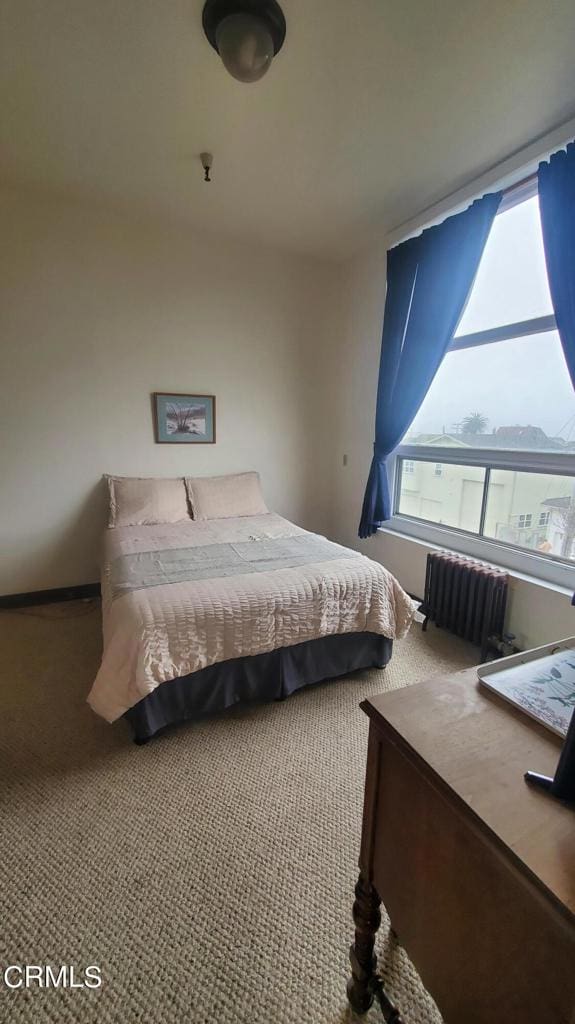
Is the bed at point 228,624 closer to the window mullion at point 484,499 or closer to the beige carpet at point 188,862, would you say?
the beige carpet at point 188,862

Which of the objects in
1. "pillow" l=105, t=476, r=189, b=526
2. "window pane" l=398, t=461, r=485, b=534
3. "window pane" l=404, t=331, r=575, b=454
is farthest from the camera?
"pillow" l=105, t=476, r=189, b=526

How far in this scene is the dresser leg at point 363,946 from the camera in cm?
87

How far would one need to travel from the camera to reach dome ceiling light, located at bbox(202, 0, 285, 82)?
1.42 meters

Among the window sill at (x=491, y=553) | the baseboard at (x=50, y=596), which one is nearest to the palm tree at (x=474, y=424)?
the window sill at (x=491, y=553)

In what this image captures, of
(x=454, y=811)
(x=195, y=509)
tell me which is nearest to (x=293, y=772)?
(x=454, y=811)

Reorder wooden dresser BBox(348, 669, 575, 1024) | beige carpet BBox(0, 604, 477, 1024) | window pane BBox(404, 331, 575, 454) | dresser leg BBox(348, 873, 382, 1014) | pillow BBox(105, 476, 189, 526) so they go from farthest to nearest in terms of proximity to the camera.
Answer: pillow BBox(105, 476, 189, 526) → window pane BBox(404, 331, 575, 454) → beige carpet BBox(0, 604, 477, 1024) → dresser leg BBox(348, 873, 382, 1014) → wooden dresser BBox(348, 669, 575, 1024)

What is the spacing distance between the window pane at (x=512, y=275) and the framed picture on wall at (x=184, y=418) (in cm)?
203

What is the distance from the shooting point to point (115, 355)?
3.05 metres

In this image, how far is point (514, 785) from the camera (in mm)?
604

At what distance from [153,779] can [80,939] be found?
500mm

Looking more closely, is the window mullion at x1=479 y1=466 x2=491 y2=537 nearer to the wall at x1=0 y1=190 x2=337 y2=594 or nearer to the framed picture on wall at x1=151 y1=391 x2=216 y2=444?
the wall at x1=0 y1=190 x2=337 y2=594

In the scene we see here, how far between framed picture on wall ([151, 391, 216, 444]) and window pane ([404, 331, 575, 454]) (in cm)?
171

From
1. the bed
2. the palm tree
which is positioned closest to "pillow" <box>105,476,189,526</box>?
the bed

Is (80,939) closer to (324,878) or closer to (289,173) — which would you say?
(324,878)
